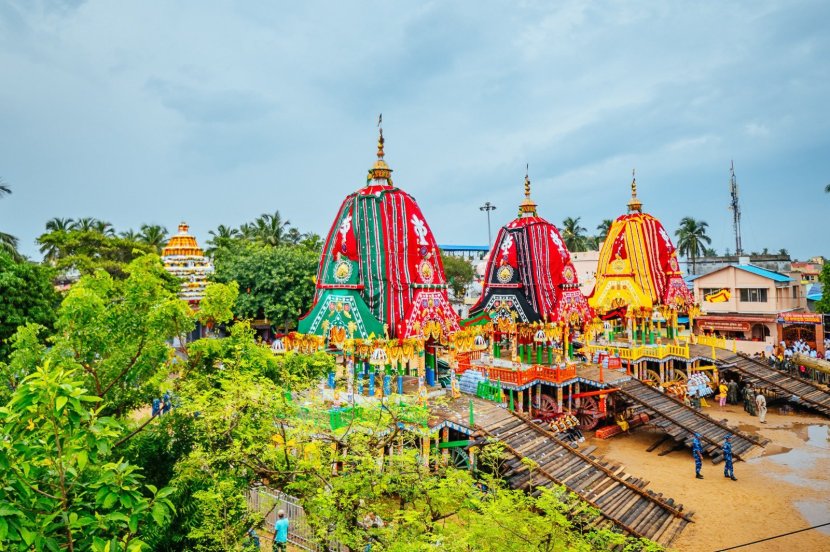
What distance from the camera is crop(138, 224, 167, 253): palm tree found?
4244 cm

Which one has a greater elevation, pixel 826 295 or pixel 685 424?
pixel 826 295

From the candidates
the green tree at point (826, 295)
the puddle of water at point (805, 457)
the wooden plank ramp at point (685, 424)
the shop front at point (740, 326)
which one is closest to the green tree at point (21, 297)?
the wooden plank ramp at point (685, 424)

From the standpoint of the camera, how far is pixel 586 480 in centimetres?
1373

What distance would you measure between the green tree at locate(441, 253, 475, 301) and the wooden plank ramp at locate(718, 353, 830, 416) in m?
29.3

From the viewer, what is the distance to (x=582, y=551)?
6449 millimetres

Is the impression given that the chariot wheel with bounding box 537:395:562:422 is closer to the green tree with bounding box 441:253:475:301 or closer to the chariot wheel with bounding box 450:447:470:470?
the chariot wheel with bounding box 450:447:470:470

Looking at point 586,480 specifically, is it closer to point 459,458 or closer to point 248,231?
point 459,458

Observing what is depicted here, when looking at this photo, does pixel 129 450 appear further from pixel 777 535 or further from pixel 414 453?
pixel 777 535

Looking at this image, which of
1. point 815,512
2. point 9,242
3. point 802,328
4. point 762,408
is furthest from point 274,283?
point 802,328

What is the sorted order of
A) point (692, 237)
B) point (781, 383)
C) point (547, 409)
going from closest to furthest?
point (547, 409) → point (781, 383) → point (692, 237)

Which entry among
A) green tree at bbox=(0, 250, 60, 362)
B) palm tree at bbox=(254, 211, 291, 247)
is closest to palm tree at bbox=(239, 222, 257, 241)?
palm tree at bbox=(254, 211, 291, 247)

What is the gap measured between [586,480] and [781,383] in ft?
52.8

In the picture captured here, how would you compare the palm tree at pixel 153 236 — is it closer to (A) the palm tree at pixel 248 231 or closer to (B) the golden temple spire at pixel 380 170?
(A) the palm tree at pixel 248 231

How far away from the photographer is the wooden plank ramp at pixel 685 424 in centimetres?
1802
